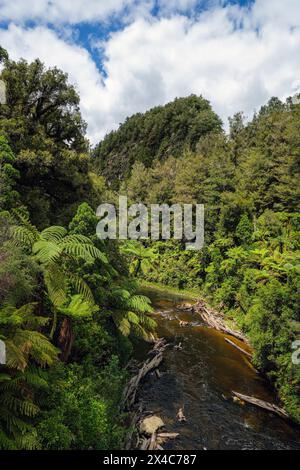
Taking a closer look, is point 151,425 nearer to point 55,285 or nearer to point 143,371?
point 143,371

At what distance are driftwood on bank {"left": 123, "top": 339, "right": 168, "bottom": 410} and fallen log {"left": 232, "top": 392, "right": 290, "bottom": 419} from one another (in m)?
3.42

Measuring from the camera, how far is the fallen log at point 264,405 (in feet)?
34.9

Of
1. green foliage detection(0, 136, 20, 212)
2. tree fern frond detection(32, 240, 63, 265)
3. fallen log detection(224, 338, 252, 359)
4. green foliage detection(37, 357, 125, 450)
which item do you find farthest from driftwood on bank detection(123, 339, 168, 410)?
green foliage detection(0, 136, 20, 212)

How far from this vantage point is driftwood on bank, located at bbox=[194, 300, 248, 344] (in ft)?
61.3

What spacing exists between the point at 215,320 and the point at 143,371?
1032 cm

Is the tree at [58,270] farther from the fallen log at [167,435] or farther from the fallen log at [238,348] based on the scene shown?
the fallen log at [238,348]

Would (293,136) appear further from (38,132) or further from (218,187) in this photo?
(38,132)

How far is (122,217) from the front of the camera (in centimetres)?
3466

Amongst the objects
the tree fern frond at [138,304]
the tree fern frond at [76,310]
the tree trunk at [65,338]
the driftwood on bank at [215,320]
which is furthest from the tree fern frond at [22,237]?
the driftwood on bank at [215,320]

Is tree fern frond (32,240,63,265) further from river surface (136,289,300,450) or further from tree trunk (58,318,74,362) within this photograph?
river surface (136,289,300,450)

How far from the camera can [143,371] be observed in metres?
12.0

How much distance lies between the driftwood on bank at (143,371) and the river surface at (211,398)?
0.34m

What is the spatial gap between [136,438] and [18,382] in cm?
430
